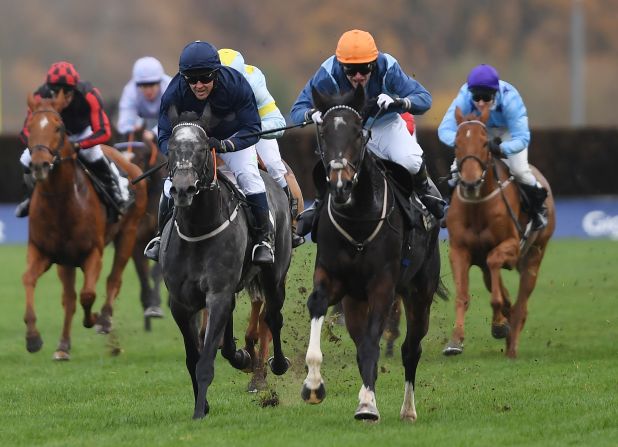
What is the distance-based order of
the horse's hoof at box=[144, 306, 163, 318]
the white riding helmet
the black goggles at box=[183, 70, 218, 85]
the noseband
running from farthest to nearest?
the white riding helmet, the horse's hoof at box=[144, 306, 163, 318], the black goggles at box=[183, 70, 218, 85], the noseband

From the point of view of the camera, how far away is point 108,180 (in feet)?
39.4

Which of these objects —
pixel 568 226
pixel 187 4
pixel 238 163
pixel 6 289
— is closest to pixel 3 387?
pixel 238 163

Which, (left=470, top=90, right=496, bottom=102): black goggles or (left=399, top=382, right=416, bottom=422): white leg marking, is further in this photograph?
(left=470, top=90, right=496, bottom=102): black goggles

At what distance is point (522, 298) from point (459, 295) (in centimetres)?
82

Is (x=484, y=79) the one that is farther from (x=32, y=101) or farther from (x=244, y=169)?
(x=32, y=101)

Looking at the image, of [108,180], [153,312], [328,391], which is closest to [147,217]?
[153,312]

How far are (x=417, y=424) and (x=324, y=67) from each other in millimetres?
2176

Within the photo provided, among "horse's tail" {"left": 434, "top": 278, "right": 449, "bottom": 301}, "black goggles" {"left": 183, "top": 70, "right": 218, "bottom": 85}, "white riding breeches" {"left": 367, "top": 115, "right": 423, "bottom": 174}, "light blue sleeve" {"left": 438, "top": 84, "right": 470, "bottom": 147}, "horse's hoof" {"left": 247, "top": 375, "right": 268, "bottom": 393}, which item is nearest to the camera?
"black goggles" {"left": 183, "top": 70, "right": 218, "bottom": 85}

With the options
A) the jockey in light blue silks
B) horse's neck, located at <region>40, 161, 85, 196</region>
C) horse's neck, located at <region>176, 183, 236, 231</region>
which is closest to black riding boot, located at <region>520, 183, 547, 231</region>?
the jockey in light blue silks

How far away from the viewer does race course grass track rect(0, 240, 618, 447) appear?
7.16 metres

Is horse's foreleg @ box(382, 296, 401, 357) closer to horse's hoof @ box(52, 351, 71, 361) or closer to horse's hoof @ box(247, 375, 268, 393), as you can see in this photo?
horse's hoof @ box(247, 375, 268, 393)

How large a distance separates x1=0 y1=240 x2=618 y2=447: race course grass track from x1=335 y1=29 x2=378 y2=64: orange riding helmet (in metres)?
2.05

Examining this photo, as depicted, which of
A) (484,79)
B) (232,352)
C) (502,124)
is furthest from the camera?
(502,124)

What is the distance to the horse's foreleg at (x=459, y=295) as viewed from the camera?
10.8 metres
